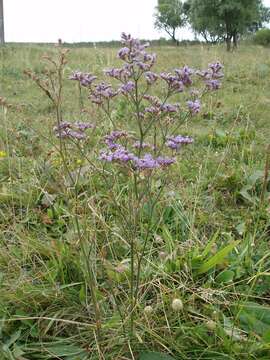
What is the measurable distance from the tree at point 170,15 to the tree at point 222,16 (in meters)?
32.9

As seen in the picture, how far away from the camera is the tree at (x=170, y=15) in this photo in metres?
64.8

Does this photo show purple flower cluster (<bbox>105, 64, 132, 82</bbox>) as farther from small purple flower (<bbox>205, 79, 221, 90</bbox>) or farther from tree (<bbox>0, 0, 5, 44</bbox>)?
tree (<bbox>0, 0, 5, 44</bbox>)

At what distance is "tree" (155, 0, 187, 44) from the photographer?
64831mm

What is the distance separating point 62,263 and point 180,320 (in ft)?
2.06

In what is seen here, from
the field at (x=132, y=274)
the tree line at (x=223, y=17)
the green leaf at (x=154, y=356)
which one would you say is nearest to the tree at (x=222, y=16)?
the tree line at (x=223, y=17)

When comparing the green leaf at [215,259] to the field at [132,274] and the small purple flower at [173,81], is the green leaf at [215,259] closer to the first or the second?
the field at [132,274]

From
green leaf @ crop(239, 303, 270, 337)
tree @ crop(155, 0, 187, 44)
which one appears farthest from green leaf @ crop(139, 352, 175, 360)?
tree @ crop(155, 0, 187, 44)

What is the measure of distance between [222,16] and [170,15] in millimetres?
40854

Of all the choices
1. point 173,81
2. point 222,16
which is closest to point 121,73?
point 173,81

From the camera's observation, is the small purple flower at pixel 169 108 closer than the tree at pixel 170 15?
Yes

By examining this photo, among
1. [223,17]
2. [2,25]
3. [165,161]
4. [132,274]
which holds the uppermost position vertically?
[223,17]

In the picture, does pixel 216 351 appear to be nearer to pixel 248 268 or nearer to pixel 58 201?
pixel 248 268

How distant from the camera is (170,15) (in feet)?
225

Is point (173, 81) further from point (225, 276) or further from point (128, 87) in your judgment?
point (225, 276)
